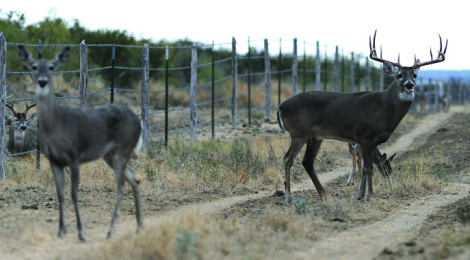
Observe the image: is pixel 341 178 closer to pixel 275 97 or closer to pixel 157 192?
pixel 157 192

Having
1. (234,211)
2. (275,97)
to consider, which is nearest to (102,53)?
(275,97)

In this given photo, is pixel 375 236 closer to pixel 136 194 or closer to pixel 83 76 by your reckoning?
pixel 136 194

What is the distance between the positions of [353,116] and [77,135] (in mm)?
5156

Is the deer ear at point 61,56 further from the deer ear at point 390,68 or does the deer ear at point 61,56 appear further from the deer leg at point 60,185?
the deer ear at point 390,68

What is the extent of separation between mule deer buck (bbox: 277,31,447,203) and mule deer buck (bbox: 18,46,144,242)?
350 centimetres

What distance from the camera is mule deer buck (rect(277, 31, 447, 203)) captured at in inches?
418

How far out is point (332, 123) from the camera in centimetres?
1082

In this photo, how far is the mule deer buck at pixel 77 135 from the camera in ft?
24.4

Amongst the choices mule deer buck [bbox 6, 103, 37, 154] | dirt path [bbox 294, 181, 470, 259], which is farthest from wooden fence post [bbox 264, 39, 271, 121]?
dirt path [bbox 294, 181, 470, 259]

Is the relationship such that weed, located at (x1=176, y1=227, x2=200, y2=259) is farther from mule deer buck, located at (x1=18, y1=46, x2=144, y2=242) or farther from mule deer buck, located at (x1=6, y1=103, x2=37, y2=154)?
mule deer buck, located at (x1=6, y1=103, x2=37, y2=154)

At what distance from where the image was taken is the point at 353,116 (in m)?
10.8

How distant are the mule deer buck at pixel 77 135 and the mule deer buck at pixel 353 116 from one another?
11.5 feet

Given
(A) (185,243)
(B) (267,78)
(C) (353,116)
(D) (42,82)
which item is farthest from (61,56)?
(B) (267,78)

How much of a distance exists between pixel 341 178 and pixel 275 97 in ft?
60.8
